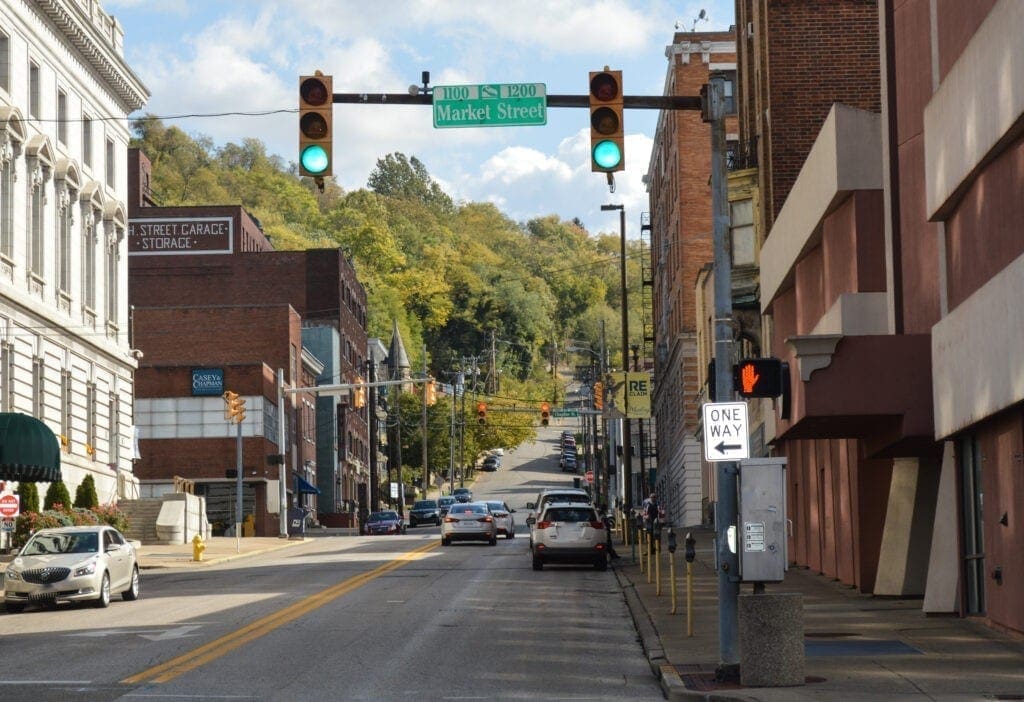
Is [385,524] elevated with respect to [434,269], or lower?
lower

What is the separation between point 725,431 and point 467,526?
35.6 m

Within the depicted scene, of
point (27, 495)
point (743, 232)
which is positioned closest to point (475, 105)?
point (743, 232)

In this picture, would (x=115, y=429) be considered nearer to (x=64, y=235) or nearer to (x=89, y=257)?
(x=89, y=257)

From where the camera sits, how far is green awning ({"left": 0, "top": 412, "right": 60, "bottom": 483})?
36.6 metres

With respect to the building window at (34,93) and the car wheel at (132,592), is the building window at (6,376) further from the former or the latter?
the car wheel at (132,592)

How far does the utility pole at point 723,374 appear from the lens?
51.1ft

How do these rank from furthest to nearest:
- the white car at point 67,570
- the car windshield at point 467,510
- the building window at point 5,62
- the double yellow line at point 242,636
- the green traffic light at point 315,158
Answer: the car windshield at point 467,510 < the building window at point 5,62 < the white car at point 67,570 < the green traffic light at point 315,158 < the double yellow line at point 242,636

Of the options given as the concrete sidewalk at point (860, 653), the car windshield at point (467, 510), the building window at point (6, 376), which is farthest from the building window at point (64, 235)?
the concrete sidewalk at point (860, 653)

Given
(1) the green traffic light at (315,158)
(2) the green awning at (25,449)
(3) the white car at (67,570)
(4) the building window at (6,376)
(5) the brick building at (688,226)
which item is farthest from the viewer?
(5) the brick building at (688,226)

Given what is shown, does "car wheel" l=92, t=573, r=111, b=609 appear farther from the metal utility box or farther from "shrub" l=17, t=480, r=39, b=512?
"shrub" l=17, t=480, r=39, b=512

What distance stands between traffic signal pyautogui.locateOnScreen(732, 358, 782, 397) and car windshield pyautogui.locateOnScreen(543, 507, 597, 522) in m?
20.6

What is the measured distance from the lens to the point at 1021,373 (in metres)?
16.4

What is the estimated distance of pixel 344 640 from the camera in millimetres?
19656

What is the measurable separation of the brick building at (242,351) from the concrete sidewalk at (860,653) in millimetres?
49755
